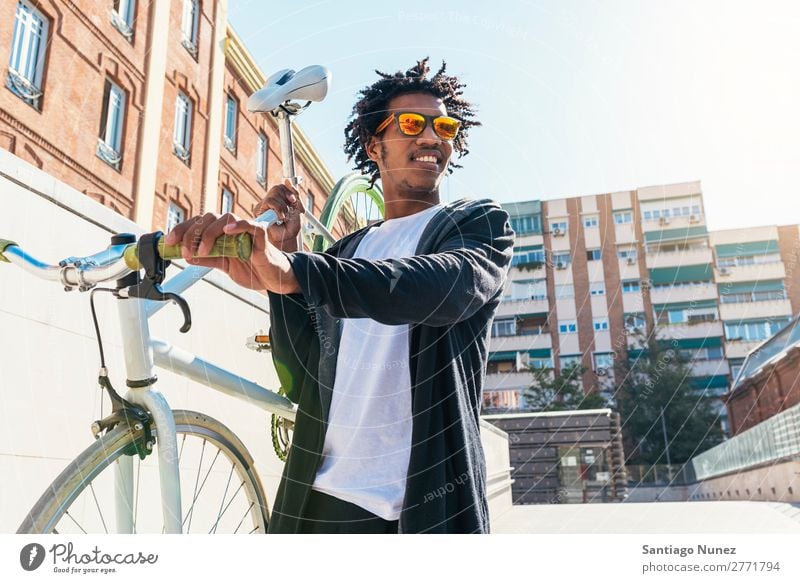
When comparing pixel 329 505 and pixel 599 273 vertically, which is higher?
pixel 599 273

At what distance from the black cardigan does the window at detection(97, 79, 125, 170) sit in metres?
6.43

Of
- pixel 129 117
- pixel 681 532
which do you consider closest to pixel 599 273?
pixel 681 532

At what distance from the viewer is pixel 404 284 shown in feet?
1.89

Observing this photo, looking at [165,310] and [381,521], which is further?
[165,310]

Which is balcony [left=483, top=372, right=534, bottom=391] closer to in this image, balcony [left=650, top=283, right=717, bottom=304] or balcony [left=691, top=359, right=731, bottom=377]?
balcony [left=650, top=283, right=717, bottom=304]

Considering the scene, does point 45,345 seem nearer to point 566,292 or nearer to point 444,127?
point 444,127

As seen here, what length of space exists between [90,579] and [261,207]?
0.61 metres

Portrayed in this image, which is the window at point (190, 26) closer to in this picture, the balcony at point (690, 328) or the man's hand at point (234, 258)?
the balcony at point (690, 328)

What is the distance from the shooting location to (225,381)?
96cm

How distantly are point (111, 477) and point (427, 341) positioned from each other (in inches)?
17.6

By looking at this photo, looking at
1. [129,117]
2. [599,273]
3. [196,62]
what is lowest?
→ [599,273]

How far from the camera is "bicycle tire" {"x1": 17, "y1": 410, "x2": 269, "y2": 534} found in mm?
694

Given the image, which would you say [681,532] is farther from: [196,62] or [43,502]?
[196,62]

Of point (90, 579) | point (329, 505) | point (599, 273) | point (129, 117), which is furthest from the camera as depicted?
point (129, 117)
